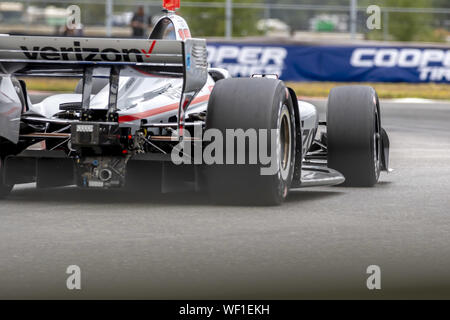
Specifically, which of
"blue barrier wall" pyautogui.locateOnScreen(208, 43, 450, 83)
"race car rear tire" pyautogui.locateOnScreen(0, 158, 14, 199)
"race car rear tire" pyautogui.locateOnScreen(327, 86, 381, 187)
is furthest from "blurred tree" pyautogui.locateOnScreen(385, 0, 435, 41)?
"race car rear tire" pyautogui.locateOnScreen(0, 158, 14, 199)

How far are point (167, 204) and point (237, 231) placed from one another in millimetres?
1573

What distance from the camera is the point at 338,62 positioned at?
2928cm

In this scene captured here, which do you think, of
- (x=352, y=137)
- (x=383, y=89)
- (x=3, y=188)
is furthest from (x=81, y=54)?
(x=383, y=89)

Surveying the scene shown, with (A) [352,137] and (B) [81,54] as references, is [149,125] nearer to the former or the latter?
(B) [81,54]

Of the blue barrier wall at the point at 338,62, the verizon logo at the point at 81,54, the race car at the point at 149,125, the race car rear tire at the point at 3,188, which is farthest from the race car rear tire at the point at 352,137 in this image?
the blue barrier wall at the point at 338,62

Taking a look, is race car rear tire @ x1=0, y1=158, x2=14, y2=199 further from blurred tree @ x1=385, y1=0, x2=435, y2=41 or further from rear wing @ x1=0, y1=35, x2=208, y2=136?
blurred tree @ x1=385, y1=0, x2=435, y2=41

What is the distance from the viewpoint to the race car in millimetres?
8562

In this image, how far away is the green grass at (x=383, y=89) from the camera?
27.9m

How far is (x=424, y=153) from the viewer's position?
14148 millimetres

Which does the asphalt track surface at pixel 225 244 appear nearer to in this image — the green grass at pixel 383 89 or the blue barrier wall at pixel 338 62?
the green grass at pixel 383 89

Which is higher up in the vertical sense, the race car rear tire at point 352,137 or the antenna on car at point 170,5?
the antenna on car at point 170,5

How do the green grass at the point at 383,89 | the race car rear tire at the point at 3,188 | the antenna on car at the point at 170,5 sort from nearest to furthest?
the race car rear tire at the point at 3,188
the antenna on car at the point at 170,5
the green grass at the point at 383,89

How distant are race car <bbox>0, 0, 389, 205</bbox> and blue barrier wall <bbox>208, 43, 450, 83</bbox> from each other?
19477 mm
